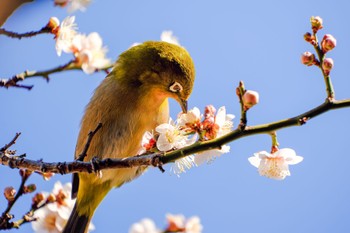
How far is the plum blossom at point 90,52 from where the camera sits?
451 centimetres

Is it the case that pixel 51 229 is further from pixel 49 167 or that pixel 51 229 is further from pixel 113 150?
pixel 49 167

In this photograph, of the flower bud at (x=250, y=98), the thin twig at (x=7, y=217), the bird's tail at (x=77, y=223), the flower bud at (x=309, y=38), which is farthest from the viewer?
the bird's tail at (x=77, y=223)

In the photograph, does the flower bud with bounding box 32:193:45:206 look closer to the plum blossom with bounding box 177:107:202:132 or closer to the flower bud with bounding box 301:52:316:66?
the plum blossom with bounding box 177:107:202:132

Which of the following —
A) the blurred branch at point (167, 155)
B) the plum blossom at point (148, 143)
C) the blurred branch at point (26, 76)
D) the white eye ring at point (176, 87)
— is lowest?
the blurred branch at point (167, 155)

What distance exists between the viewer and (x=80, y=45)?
4.77 meters

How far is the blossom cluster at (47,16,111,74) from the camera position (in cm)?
414

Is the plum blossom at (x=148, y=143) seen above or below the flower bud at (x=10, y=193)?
above

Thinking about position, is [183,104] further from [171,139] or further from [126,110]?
[171,139]

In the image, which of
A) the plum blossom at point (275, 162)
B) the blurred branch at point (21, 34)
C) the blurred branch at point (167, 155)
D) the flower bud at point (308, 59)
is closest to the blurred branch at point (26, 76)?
the blurred branch at point (21, 34)

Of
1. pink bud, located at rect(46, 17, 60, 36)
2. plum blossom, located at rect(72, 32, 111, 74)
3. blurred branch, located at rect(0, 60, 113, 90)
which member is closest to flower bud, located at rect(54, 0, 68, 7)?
pink bud, located at rect(46, 17, 60, 36)

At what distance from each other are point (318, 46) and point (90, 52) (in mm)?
2772

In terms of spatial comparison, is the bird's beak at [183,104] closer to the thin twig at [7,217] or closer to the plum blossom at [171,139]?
the plum blossom at [171,139]

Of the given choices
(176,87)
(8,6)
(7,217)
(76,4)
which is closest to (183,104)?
(176,87)

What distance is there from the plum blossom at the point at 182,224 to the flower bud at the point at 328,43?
2382 mm
